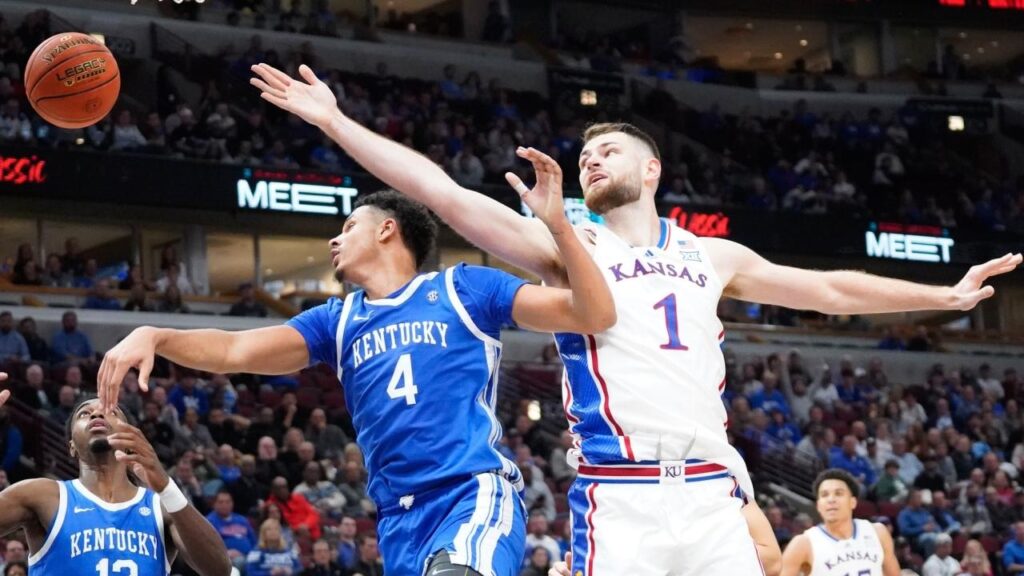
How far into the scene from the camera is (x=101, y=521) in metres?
6.90

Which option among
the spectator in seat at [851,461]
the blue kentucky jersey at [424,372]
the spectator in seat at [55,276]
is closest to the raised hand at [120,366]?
the blue kentucky jersey at [424,372]

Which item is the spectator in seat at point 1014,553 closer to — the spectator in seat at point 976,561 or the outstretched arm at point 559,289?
the spectator in seat at point 976,561

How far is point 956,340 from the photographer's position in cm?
2902

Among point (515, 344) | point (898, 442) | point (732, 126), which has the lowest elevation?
point (898, 442)

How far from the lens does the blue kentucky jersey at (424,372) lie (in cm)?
530

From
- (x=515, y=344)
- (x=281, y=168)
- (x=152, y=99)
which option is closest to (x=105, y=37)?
(x=152, y=99)

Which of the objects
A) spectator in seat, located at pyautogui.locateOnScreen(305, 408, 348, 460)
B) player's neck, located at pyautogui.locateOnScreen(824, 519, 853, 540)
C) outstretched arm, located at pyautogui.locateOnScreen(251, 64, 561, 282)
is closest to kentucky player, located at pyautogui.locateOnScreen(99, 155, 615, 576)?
outstretched arm, located at pyautogui.locateOnScreen(251, 64, 561, 282)

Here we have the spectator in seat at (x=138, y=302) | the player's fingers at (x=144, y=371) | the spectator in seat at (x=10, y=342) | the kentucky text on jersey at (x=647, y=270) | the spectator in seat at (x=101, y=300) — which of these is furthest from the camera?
the spectator in seat at (x=138, y=302)

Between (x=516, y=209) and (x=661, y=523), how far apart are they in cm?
1924

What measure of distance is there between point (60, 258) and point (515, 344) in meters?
7.17

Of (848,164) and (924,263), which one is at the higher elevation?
(848,164)

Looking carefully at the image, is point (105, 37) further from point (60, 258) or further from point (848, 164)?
point (848, 164)

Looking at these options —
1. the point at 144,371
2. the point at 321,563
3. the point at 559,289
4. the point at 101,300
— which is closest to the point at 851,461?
the point at 321,563

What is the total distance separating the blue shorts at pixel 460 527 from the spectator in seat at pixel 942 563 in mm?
13119
